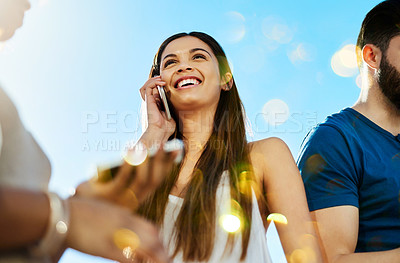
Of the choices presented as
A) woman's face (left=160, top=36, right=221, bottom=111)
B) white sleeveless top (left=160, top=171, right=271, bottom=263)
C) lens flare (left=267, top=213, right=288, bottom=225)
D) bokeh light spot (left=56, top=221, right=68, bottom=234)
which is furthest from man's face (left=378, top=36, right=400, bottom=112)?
bokeh light spot (left=56, top=221, right=68, bottom=234)

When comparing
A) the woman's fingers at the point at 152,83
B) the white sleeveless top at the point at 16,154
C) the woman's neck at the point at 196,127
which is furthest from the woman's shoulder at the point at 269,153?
the white sleeveless top at the point at 16,154

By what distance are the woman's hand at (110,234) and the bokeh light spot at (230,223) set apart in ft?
5.85

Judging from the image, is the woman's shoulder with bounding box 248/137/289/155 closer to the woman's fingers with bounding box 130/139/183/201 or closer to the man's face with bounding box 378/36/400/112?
the man's face with bounding box 378/36/400/112

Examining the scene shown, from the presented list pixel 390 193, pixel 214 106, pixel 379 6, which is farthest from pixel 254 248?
pixel 379 6

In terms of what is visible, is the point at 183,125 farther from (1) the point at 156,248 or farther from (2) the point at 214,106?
(1) the point at 156,248

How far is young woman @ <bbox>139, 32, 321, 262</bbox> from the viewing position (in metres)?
2.58

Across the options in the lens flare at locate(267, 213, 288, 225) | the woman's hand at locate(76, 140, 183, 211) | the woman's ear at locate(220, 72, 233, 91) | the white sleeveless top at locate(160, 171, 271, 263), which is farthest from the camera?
the woman's ear at locate(220, 72, 233, 91)

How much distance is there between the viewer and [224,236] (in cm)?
259

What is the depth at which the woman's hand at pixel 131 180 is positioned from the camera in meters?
0.97

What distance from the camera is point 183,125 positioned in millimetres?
3615

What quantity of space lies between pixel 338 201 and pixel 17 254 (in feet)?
7.94

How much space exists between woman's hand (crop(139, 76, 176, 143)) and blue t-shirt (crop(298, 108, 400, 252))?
1171 millimetres

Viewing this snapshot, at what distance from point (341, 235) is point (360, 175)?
1.95ft

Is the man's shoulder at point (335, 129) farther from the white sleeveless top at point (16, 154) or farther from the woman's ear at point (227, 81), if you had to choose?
the white sleeveless top at point (16, 154)
